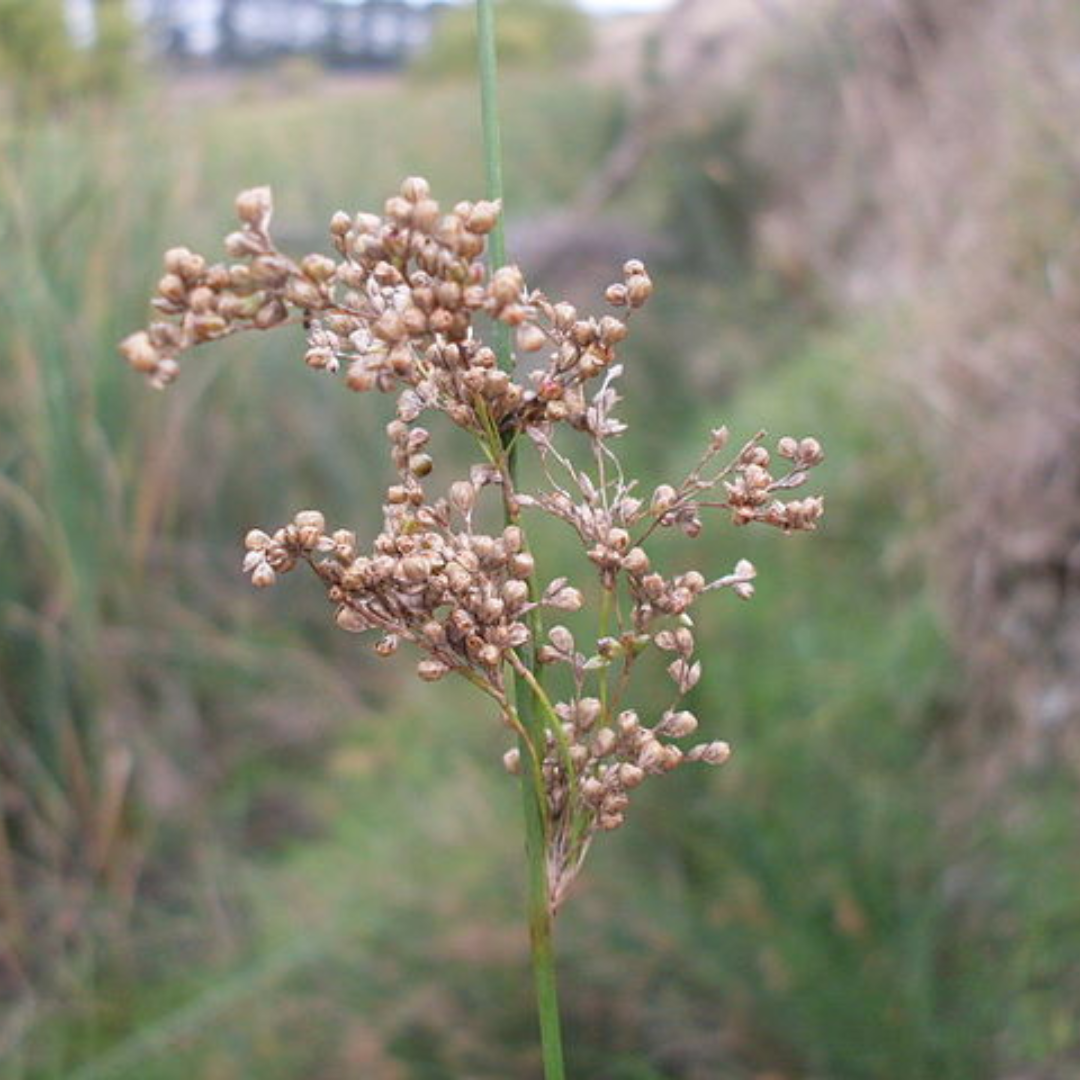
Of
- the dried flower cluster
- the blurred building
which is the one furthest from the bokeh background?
the blurred building

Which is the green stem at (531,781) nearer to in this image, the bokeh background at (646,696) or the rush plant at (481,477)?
the rush plant at (481,477)

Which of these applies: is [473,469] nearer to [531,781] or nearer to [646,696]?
[531,781]

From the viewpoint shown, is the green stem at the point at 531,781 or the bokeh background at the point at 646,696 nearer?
the green stem at the point at 531,781

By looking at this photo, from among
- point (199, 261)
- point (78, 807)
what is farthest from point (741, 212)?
point (199, 261)

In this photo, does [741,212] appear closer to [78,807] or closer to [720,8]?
[720,8]

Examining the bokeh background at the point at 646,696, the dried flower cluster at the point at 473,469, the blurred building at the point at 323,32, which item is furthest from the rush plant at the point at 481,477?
the blurred building at the point at 323,32

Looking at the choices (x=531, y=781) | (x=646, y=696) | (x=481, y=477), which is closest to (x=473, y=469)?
(x=481, y=477)
